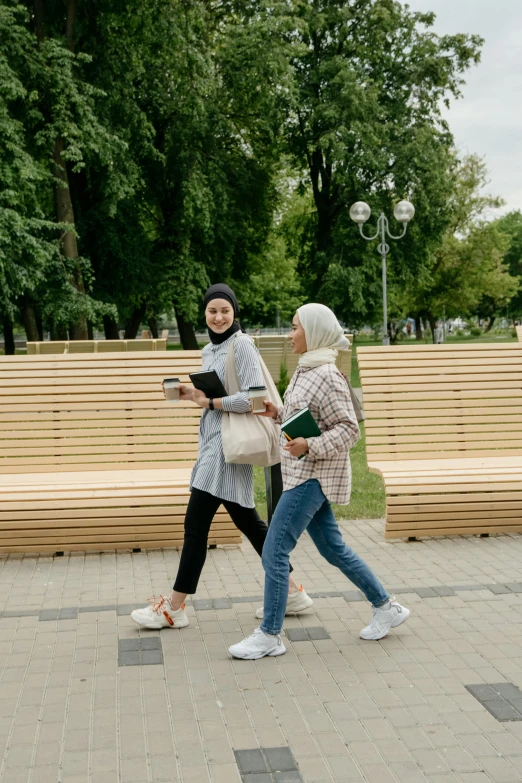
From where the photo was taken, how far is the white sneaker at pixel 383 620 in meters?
4.77

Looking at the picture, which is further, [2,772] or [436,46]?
[436,46]

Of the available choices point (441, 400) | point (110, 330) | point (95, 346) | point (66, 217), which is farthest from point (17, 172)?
point (441, 400)

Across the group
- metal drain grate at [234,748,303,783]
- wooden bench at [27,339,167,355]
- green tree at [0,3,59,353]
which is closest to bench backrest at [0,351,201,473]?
metal drain grate at [234,748,303,783]

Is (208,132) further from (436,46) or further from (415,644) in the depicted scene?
(415,644)

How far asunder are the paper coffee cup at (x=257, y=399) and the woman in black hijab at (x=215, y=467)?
0.73ft

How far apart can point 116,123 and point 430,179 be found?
1169 centimetres

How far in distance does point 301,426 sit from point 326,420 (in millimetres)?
207

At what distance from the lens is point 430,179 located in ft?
103

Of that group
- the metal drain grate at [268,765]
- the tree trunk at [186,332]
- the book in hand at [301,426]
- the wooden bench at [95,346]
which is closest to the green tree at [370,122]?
the tree trunk at [186,332]

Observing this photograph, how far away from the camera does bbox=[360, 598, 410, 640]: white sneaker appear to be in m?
4.77

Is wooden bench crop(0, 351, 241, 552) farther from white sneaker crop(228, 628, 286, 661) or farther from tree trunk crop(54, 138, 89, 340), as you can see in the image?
tree trunk crop(54, 138, 89, 340)

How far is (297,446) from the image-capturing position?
430 cm

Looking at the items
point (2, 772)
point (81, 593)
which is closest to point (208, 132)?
point (81, 593)

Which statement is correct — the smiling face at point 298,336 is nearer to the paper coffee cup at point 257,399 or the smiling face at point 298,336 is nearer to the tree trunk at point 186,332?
the paper coffee cup at point 257,399
